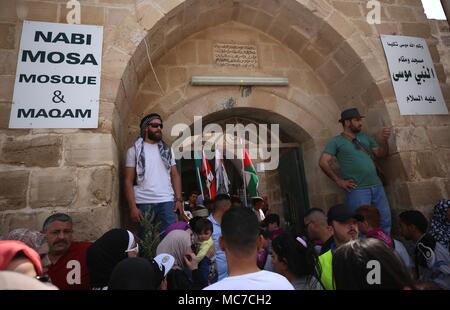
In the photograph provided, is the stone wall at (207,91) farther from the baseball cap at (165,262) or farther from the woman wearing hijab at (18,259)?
the woman wearing hijab at (18,259)

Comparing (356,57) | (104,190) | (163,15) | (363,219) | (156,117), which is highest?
(163,15)

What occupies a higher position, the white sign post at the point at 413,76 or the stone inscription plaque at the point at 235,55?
the stone inscription plaque at the point at 235,55

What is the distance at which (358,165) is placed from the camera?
3.51 metres

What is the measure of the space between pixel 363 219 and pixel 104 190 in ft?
8.06

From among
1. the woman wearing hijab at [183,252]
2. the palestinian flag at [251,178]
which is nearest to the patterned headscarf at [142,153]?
the woman wearing hijab at [183,252]

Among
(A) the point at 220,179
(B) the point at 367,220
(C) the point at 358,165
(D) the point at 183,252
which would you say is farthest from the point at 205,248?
(C) the point at 358,165

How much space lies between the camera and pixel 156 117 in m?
3.28

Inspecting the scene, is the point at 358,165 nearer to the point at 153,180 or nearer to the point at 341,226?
the point at 341,226

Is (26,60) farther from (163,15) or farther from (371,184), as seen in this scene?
(371,184)

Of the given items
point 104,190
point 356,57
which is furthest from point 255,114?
point 104,190

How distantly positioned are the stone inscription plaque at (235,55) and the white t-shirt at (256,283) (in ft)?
11.3

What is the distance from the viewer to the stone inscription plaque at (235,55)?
167 inches

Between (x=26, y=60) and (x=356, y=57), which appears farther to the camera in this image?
(x=356, y=57)
